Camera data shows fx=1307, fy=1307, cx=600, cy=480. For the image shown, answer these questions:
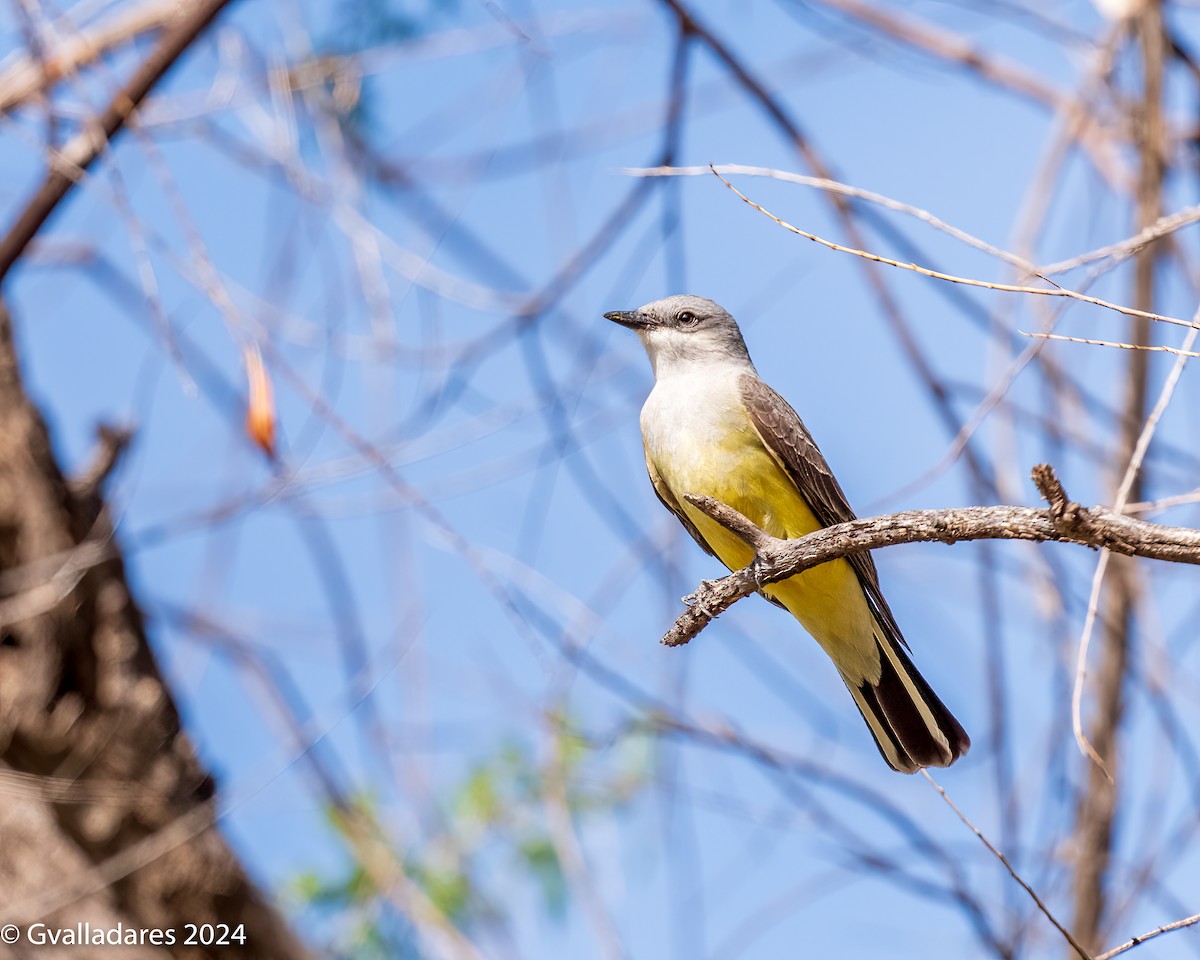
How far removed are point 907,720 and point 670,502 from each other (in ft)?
3.56

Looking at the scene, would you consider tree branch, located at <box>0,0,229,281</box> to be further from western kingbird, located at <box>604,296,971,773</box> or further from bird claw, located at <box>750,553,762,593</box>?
bird claw, located at <box>750,553,762,593</box>

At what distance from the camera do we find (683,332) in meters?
4.96

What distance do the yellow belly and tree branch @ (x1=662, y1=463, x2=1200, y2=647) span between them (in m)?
0.77

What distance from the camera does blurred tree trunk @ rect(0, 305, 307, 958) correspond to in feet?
16.3

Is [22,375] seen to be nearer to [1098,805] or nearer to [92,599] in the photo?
[92,599]

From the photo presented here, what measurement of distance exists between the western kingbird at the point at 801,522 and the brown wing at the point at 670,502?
52 millimetres

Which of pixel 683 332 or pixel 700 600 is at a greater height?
pixel 683 332

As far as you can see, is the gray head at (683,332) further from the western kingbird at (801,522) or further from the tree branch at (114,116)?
the tree branch at (114,116)

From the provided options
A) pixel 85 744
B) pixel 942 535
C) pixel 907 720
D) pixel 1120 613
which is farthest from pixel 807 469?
pixel 85 744

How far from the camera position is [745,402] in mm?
4301

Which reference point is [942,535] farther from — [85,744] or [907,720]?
[85,744]

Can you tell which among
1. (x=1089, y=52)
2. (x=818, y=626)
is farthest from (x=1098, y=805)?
(x=1089, y=52)

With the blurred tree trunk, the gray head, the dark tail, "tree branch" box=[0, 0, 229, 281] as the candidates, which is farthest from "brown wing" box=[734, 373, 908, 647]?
the blurred tree trunk

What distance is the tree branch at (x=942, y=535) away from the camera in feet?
7.11
